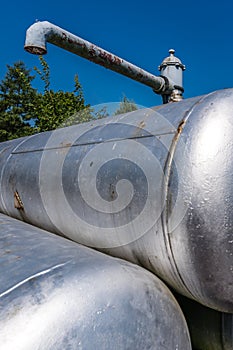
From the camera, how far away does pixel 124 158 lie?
2.02 ft

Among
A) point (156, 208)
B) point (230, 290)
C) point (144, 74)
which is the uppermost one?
point (144, 74)

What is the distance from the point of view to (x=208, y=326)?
670 mm

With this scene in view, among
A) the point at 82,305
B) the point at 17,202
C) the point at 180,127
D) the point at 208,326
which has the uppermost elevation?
the point at 180,127

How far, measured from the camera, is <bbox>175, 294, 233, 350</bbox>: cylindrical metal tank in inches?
25.6

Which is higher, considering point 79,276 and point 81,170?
A: point 81,170

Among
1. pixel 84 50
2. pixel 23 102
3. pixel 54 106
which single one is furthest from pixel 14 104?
pixel 84 50

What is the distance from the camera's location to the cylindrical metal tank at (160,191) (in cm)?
50

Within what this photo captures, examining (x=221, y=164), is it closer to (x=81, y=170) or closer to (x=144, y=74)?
(x=81, y=170)

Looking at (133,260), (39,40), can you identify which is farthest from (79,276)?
(39,40)

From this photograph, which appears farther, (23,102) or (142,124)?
(23,102)

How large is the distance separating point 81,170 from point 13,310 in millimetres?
316

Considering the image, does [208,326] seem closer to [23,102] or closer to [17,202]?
[17,202]

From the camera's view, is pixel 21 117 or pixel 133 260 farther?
pixel 21 117

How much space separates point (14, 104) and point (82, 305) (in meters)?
15.1
